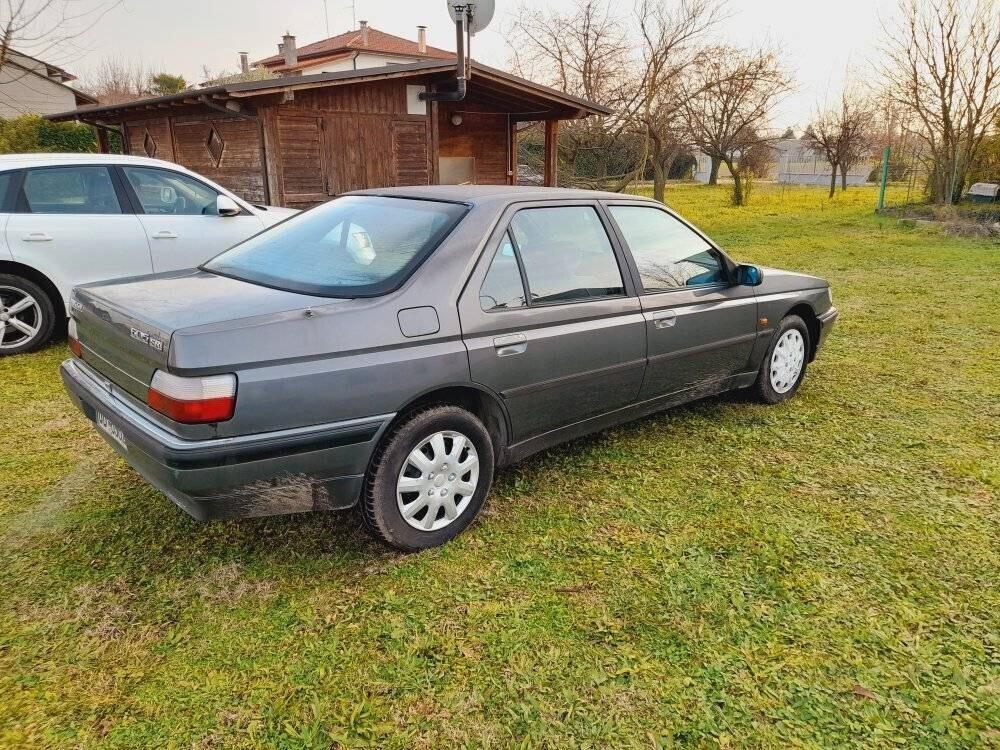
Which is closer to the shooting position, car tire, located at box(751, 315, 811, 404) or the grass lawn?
the grass lawn

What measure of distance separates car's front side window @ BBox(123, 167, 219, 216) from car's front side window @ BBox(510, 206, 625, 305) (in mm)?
4113

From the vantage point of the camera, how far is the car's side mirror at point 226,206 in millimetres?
6102

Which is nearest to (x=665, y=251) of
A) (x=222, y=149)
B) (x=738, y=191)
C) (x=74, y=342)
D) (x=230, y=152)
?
(x=74, y=342)

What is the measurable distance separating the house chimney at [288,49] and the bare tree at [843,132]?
24.1 m

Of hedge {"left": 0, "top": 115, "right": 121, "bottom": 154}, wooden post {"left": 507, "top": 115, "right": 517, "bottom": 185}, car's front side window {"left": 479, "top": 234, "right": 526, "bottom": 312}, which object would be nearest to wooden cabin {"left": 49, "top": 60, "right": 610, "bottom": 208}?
wooden post {"left": 507, "top": 115, "right": 517, "bottom": 185}

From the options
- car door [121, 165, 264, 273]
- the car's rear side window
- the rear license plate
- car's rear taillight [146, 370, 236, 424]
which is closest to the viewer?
car's rear taillight [146, 370, 236, 424]

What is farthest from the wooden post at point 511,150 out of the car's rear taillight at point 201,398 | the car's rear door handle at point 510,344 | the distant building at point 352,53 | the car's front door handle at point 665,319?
the distant building at point 352,53

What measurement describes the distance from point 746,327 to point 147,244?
4.88 m

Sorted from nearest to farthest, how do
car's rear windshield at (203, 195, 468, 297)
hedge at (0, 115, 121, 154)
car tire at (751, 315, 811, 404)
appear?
car's rear windshield at (203, 195, 468, 297) → car tire at (751, 315, 811, 404) → hedge at (0, 115, 121, 154)

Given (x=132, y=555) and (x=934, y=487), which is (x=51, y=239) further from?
(x=934, y=487)

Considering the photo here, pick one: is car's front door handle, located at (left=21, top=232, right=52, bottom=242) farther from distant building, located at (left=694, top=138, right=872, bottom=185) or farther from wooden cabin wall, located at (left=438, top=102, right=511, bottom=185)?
distant building, located at (left=694, top=138, right=872, bottom=185)

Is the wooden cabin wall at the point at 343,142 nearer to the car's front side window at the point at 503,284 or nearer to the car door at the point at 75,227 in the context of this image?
the car door at the point at 75,227

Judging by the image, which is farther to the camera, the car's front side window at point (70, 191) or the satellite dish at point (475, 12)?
Answer: the satellite dish at point (475, 12)

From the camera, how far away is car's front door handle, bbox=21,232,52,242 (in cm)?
532
